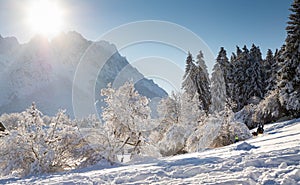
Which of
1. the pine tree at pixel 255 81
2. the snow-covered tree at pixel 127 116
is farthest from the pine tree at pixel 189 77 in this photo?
the snow-covered tree at pixel 127 116

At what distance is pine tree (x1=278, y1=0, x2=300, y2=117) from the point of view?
2130 centimetres

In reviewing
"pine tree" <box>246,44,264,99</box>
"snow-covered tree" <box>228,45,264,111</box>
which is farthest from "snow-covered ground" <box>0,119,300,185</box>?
"pine tree" <box>246,44,264,99</box>

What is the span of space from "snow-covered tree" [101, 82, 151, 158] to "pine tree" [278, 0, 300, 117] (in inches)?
451

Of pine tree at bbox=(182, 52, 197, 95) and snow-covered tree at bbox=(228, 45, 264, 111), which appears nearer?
pine tree at bbox=(182, 52, 197, 95)

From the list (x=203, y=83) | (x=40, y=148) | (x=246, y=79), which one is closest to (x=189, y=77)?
(x=203, y=83)

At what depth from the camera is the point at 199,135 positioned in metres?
20.1

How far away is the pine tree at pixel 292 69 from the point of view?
69.9ft

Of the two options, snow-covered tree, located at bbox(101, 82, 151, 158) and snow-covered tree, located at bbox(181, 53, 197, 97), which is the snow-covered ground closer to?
snow-covered tree, located at bbox(101, 82, 151, 158)

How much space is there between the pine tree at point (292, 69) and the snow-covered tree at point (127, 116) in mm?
11447

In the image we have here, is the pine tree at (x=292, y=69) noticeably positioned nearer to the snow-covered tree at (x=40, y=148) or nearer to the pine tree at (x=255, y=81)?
the snow-covered tree at (x=40, y=148)

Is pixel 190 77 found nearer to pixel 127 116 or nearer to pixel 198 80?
pixel 198 80

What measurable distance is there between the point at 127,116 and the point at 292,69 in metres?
14.1

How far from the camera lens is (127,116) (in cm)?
1747

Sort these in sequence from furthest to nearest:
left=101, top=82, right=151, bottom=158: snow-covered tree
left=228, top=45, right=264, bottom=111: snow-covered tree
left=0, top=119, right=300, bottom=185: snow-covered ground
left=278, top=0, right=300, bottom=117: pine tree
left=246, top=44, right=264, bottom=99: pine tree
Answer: left=228, top=45, right=264, bottom=111: snow-covered tree
left=246, top=44, right=264, bottom=99: pine tree
left=278, top=0, right=300, bottom=117: pine tree
left=101, top=82, right=151, bottom=158: snow-covered tree
left=0, top=119, right=300, bottom=185: snow-covered ground
